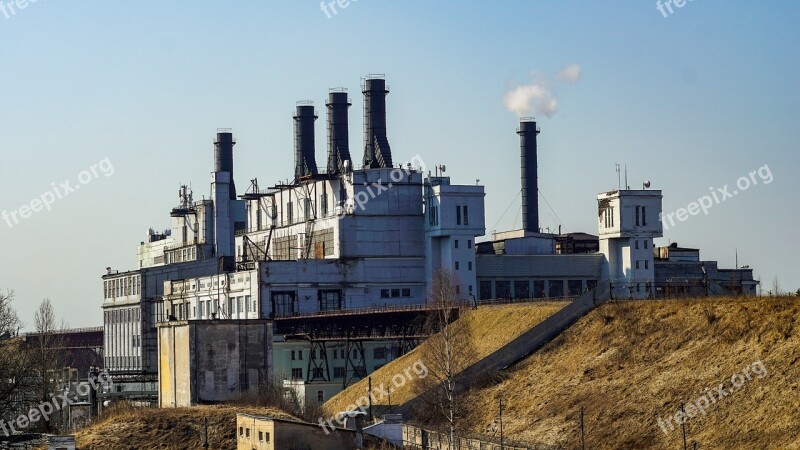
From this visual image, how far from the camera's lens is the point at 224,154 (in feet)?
344

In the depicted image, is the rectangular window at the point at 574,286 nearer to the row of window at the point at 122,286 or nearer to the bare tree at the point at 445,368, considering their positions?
the bare tree at the point at 445,368

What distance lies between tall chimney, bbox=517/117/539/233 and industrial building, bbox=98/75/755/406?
0.07m

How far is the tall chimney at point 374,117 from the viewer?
8281 centimetres

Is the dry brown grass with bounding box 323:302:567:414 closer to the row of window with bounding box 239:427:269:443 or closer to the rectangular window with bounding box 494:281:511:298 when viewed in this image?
the row of window with bounding box 239:427:269:443

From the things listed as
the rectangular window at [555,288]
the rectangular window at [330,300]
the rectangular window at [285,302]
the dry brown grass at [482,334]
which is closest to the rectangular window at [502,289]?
the rectangular window at [555,288]

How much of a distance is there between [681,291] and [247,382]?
2322 cm

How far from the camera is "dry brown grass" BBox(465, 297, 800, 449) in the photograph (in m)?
38.0

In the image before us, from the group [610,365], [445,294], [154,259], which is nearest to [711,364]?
[610,365]

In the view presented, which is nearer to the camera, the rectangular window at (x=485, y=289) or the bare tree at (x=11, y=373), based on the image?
the bare tree at (x=11, y=373)

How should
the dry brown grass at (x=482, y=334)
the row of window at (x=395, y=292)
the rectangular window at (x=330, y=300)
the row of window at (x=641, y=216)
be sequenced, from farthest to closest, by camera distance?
the row of window at (x=395, y=292) → the rectangular window at (x=330, y=300) → the row of window at (x=641, y=216) → the dry brown grass at (x=482, y=334)

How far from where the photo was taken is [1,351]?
49.6m

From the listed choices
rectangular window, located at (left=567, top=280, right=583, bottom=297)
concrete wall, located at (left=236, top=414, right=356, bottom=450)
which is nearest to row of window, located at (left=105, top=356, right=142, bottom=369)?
rectangular window, located at (left=567, top=280, right=583, bottom=297)

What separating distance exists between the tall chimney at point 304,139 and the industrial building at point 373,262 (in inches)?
7.5

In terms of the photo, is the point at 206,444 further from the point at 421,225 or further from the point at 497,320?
the point at 421,225
